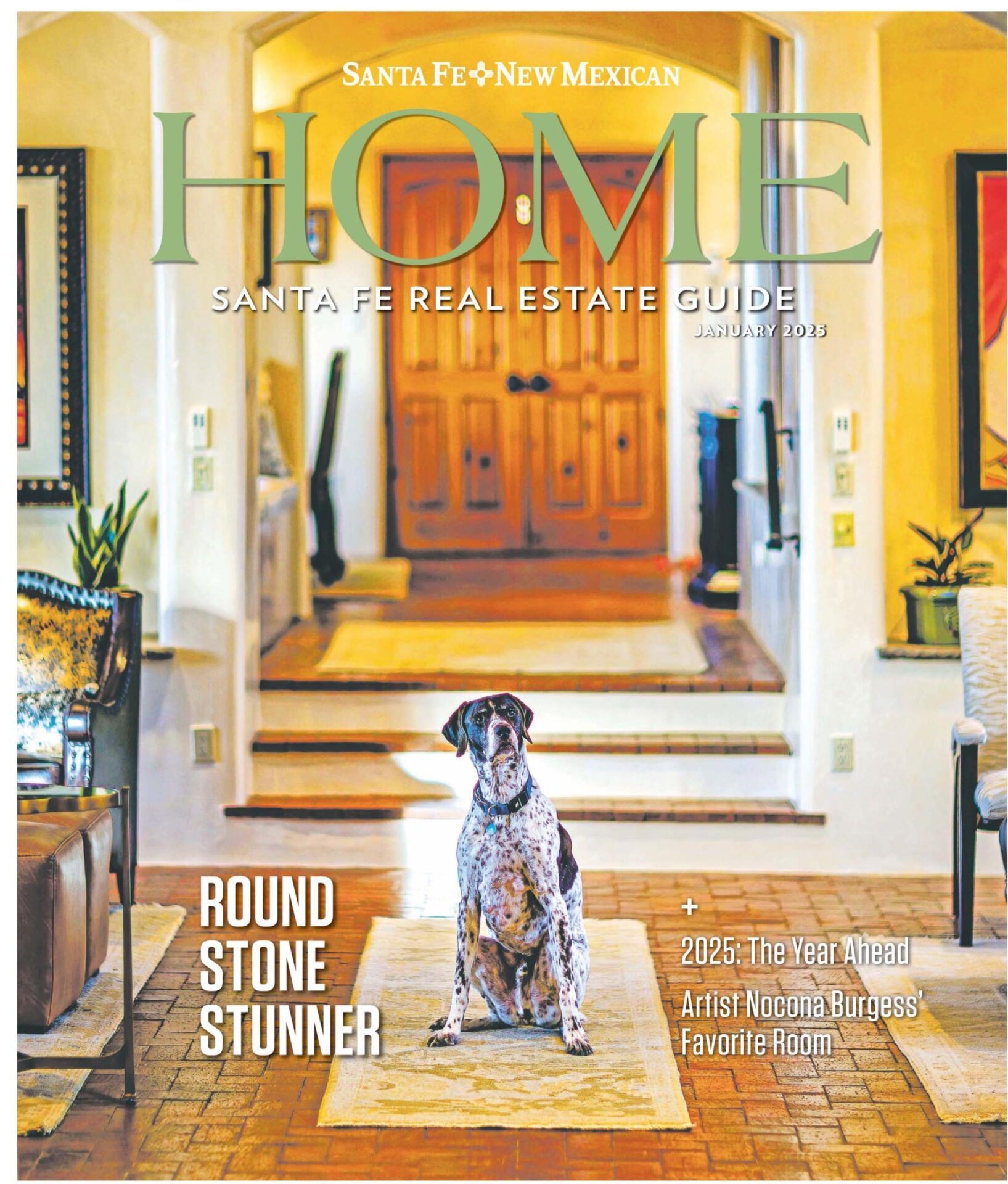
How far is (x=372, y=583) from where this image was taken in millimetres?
6953

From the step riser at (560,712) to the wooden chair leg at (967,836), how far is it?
0.98m

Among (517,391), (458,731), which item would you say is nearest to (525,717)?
(458,731)

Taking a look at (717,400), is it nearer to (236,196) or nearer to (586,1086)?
(236,196)

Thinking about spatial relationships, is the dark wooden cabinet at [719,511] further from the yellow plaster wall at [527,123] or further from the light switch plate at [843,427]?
the light switch plate at [843,427]

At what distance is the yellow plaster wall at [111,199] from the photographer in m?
4.69

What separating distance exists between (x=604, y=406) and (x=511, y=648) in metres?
2.81

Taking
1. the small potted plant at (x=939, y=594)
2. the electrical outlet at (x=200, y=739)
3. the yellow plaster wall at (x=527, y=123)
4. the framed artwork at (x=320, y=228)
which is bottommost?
the electrical outlet at (x=200, y=739)

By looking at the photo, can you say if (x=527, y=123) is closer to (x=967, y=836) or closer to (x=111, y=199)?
(x=111, y=199)

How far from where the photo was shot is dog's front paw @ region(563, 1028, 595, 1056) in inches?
121

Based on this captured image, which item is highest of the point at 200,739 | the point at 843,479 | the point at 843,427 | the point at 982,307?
the point at 982,307

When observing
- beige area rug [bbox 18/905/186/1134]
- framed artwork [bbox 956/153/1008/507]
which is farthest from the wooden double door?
beige area rug [bbox 18/905/186/1134]

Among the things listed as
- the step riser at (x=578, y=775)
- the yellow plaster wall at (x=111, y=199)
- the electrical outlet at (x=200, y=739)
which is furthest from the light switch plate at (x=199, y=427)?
the step riser at (x=578, y=775)

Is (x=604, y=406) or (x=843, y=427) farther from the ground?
(x=604, y=406)
